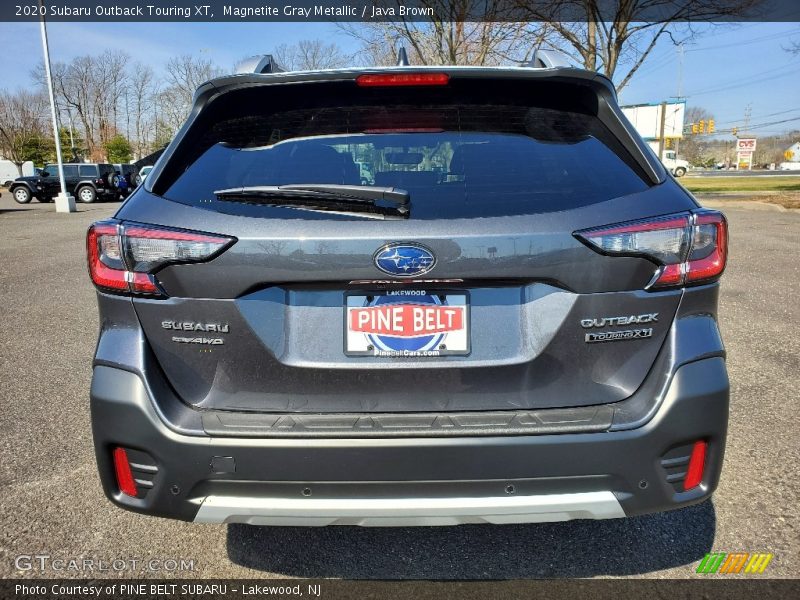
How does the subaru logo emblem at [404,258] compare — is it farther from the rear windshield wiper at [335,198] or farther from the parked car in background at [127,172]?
the parked car in background at [127,172]

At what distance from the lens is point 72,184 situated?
2998cm

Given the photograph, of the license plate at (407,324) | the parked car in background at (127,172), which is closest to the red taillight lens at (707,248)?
the license plate at (407,324)

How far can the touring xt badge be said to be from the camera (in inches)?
72.6

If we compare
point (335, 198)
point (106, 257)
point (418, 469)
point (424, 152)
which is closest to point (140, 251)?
point (106, 257)

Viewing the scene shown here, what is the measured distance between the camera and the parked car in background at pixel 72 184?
95.8 feet

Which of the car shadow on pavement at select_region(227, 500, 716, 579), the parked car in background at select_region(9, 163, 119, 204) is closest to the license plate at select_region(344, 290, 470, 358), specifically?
the car shadow on pavement at select_region(227, 500, 716, 579)

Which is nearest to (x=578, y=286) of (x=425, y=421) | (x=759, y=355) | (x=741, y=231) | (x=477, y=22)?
(x=425, y=421)

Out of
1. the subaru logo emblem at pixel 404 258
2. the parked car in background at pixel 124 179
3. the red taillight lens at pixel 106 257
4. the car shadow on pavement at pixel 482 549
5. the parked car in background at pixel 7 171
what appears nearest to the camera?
the subaru logo emblem at pixel 404 258

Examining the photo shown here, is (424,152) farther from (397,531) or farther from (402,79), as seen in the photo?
(397,531)

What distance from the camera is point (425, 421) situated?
1864 millimetres

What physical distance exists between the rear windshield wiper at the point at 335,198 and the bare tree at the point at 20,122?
7795 centimetres

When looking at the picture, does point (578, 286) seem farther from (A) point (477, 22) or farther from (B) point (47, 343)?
(A) point (477, 22)

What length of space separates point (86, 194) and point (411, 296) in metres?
32.7

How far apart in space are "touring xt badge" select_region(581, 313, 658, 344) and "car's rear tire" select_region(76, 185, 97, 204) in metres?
32.7
